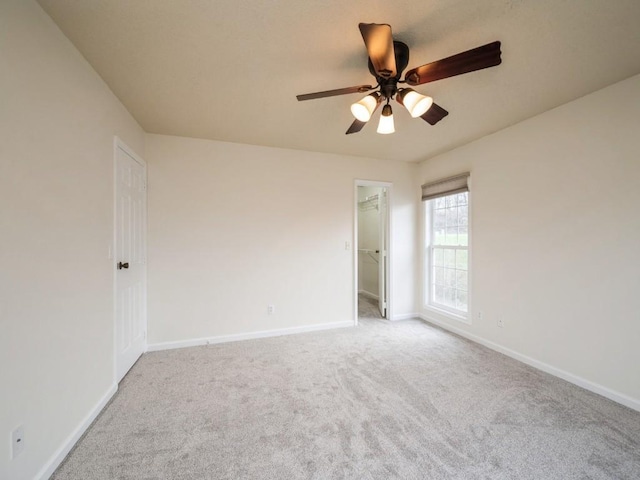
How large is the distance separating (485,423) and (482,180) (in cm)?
248

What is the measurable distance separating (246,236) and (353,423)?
7.52ft

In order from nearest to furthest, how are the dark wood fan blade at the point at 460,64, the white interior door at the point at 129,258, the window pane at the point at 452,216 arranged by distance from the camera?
the dark wood fan blade at the point at 460,64, the white interior door at the point at 129,258, the window pane at the point at 452,216

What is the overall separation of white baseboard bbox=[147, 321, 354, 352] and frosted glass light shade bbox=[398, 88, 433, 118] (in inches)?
112

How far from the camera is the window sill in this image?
11.0 feet

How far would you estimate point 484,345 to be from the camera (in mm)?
3051

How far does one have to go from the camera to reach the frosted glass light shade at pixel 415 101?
5.09 feet

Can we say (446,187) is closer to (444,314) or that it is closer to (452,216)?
(452,216)

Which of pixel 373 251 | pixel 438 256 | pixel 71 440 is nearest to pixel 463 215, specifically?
pixel 438 256

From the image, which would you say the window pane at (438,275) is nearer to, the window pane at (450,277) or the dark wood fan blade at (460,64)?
the window pane at (450,277)

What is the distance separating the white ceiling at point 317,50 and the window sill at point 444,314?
2.31m

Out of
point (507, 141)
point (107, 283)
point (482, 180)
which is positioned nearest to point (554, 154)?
point (507, 141)

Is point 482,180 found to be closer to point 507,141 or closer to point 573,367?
point 507,141

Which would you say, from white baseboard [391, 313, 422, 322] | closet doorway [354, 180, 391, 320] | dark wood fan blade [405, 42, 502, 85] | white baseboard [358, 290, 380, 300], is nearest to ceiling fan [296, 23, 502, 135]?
dark wood fan blade [405, 42, 502, 85]

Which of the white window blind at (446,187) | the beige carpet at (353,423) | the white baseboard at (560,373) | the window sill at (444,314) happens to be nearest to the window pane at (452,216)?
the white window blind at (446,187)
